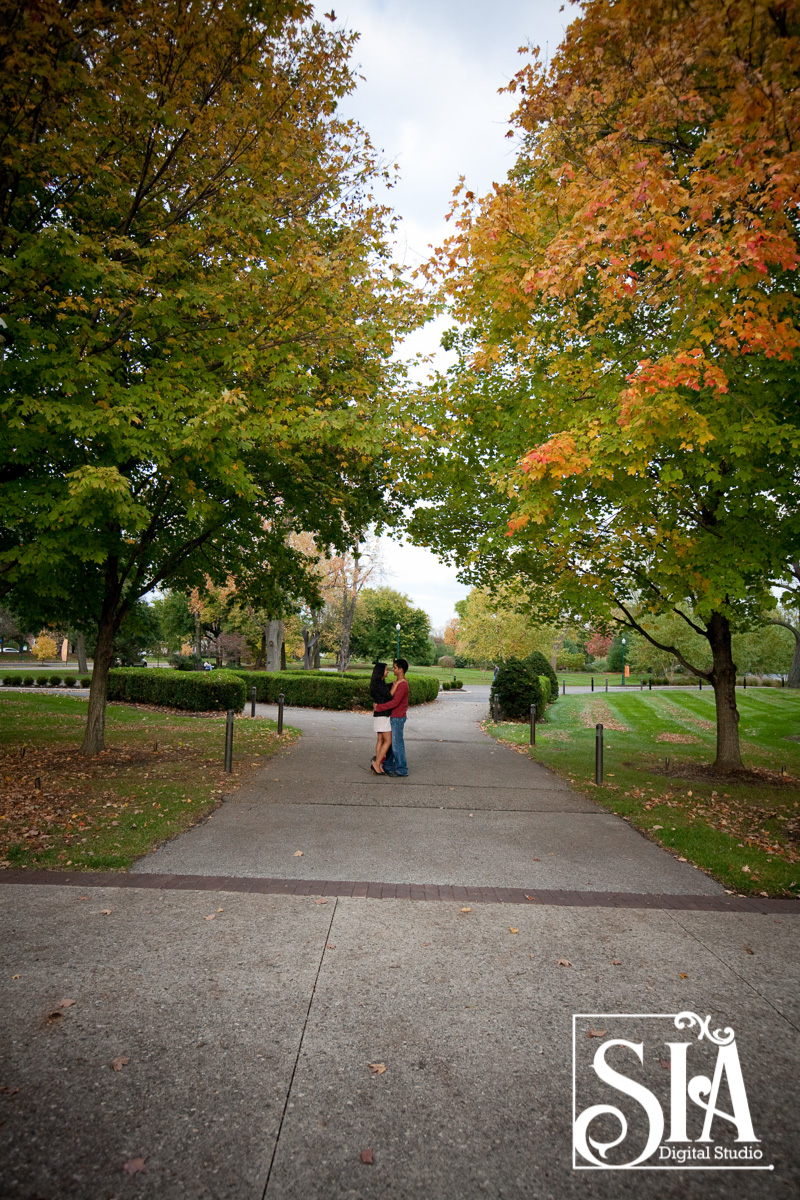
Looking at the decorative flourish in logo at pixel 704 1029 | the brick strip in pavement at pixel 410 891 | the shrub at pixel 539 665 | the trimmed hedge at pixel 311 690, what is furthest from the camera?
the shrub at pixel 539 665

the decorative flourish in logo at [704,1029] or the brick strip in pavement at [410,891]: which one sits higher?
the decorative flourish in logo at [704,1029]

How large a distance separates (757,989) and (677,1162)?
1.62 meters

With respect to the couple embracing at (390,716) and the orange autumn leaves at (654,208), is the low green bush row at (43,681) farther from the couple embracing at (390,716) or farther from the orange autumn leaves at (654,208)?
the orange autumn leaves at (654,208)

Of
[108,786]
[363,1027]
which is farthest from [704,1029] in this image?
[108,786]

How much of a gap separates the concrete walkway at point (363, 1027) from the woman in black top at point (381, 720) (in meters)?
3.94

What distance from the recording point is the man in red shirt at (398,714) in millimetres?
9867

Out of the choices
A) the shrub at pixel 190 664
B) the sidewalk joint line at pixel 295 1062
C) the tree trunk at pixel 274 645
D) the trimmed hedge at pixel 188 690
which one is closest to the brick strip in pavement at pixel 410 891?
the sidewalk joint line at pixel 295 1062

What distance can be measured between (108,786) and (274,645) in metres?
23.7

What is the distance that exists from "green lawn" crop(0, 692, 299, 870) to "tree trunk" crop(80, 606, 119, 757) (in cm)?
28

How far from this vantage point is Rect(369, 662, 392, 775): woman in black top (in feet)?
32.1

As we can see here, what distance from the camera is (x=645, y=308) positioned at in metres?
8.88

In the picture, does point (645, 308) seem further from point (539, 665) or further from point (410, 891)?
point (539, 665)

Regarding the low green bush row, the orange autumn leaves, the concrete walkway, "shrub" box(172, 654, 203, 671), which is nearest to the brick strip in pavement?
the concrete walkway

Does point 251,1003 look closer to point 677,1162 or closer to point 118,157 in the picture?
point 677,1162
